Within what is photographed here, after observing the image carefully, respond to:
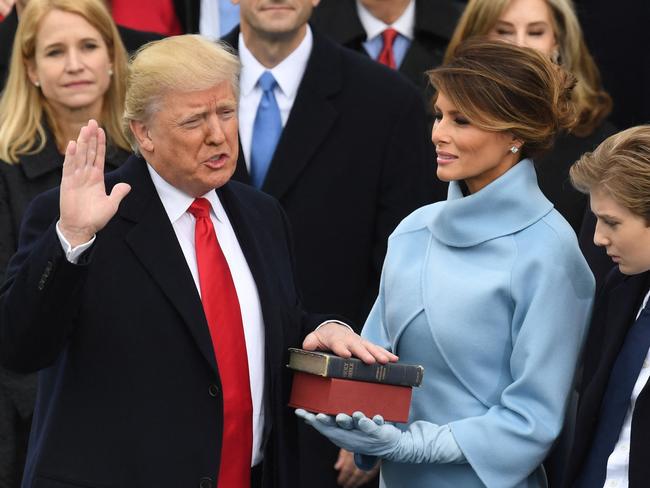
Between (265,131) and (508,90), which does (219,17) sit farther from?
(508,90)

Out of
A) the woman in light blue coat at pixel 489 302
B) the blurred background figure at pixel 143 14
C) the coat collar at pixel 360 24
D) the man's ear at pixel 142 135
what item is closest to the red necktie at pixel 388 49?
the coat collar at pixel 360 24

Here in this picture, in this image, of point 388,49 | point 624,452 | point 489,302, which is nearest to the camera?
point 624,452

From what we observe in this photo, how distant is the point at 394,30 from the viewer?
6250 millimetres

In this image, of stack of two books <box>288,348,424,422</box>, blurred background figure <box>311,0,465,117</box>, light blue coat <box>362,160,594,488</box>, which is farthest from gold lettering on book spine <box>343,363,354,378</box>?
blurred background figure <box>311,0,465,117</box>

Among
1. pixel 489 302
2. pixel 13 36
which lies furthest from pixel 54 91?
pixel 489 302

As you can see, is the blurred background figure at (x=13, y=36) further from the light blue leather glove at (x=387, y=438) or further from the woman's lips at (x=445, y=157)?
the light blue leather glove at (x=387, y=438)

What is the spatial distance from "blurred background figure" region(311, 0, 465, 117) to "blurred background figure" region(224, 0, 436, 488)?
0.78 m

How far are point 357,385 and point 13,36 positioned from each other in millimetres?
2922

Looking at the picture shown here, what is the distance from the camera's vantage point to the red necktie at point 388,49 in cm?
622

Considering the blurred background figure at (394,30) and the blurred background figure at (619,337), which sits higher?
the blurred background figure at (394,30)

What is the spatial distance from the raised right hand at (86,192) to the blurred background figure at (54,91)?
1608 mm

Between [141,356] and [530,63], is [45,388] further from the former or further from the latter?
[530,63]

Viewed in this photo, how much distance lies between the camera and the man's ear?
3.96 m

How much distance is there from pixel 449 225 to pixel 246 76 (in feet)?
5.66
